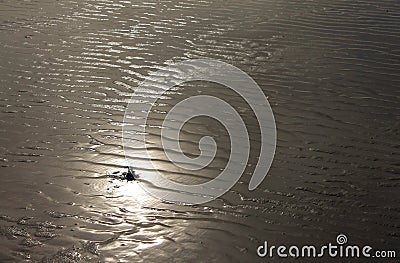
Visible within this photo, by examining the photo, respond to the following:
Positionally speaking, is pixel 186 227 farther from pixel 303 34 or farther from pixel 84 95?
pixel 303 34

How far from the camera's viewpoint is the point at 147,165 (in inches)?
210

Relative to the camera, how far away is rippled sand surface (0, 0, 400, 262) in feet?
14.5

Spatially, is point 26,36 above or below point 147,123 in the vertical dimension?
above

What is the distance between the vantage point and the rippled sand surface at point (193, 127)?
443cm

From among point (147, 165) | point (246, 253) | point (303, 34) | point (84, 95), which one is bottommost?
point (246, 253)

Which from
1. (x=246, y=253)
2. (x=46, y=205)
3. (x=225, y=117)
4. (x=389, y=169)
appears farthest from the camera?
(x=225, y=117)

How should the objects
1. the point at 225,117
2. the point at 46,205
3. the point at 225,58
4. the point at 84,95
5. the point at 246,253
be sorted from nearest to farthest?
the point at 246,253
the point at 46,205
the point at 225,117
the point at 84,95
the point at 225,58

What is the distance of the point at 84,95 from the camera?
6855 mm

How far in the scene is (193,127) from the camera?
604 centimetres

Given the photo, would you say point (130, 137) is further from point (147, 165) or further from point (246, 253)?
point (246, 253)

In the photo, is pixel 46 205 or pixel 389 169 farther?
pixel 389 169

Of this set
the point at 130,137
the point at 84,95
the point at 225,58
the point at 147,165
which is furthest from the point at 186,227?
the point at 225,58

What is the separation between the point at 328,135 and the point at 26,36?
5.10 metres

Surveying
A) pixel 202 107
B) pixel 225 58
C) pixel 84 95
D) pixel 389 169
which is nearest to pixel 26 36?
pixel 84 95
